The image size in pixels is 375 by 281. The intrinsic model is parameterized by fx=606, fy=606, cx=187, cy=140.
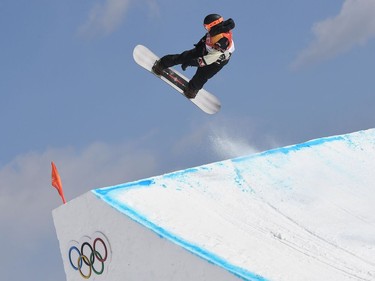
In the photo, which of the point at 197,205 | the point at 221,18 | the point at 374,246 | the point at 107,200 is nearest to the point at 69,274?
the point at 107,200

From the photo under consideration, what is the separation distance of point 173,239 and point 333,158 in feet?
13.3

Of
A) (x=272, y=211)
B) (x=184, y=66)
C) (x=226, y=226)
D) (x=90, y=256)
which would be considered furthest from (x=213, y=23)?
(x=90, y=256)

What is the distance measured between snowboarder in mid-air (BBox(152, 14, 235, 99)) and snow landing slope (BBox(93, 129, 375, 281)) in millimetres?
1263

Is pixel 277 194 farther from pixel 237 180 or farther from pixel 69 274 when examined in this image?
pixel 69 274

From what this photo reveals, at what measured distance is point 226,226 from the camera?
5.31 meters

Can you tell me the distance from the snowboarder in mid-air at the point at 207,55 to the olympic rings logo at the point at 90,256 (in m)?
3.03

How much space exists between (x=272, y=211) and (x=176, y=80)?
2838mm

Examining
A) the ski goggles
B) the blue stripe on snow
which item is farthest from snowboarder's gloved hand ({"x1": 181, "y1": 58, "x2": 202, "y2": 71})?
the blue stripe on snow

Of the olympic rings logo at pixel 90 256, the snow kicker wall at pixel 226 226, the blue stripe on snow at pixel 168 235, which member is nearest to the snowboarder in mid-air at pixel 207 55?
the snow kicker wall at pixel 226 226

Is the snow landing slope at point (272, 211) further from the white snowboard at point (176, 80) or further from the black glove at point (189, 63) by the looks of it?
the black glove at point (189, 63)

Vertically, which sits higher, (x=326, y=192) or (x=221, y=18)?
(x=221, y=18)

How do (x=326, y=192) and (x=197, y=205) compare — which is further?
(x=326, y=192)

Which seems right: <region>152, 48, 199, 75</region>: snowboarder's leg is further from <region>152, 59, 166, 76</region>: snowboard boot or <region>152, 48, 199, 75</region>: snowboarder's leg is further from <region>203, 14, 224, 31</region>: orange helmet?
<region>203, 14, 224, 31</region>: orange helmet

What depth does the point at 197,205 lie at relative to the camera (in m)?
5.70
